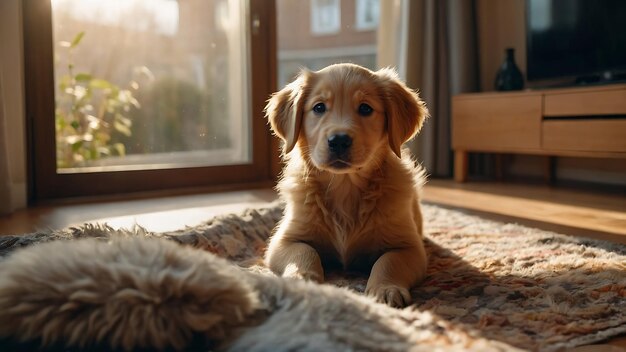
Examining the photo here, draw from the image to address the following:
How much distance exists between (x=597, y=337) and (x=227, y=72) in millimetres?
3843

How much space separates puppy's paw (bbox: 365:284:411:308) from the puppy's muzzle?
0.42 metres

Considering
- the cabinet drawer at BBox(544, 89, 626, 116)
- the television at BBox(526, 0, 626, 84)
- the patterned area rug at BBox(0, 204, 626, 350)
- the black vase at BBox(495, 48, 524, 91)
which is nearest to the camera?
the patterned area rug at BBox(0, 204, 626, 350)

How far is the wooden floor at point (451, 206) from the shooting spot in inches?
106

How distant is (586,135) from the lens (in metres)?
3.90

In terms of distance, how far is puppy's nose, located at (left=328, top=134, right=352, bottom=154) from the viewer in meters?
1.73

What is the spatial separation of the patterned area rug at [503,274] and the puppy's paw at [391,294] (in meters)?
0.04

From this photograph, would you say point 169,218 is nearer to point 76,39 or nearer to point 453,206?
point 453,206

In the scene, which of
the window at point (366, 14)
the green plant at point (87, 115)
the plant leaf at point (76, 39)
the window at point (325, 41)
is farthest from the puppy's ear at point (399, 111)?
the window at point (366, 14)

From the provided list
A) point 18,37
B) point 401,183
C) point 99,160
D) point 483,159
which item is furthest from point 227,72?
point 401,183

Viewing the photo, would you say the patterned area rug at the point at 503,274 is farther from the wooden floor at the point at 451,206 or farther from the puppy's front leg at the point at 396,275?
the wooden floor at the point at 451,206

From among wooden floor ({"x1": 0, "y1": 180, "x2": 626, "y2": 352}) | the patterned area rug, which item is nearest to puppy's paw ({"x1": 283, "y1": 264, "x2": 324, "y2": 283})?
the patterned area rug

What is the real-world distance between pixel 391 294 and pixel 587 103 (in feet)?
10.1

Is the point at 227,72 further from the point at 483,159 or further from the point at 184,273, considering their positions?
the point at 184,273

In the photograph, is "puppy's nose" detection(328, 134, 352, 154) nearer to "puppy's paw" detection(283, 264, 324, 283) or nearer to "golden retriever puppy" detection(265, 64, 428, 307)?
"golden retriever puppy" detection(265, 64, 428, 307)
